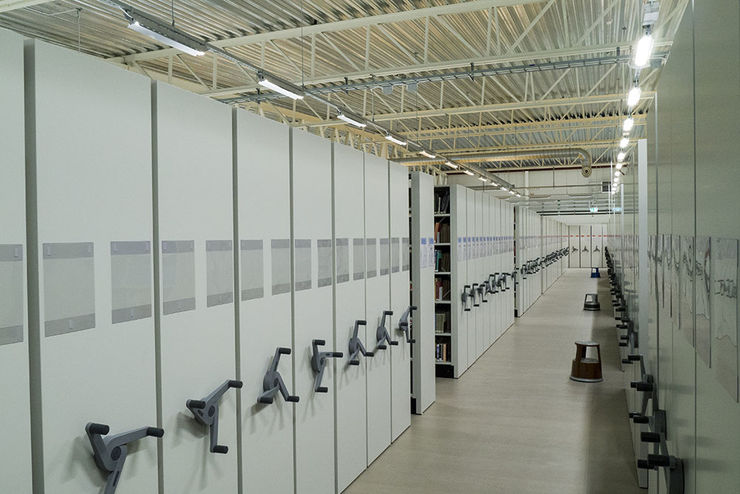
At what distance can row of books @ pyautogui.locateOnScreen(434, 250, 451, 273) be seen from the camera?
8.35 m

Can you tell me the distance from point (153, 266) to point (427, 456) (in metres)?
3.60

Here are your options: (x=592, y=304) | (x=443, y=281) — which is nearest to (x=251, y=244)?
(x=443, y=281)

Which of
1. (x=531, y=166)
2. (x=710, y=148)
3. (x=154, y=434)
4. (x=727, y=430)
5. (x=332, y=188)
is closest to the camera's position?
(x=727, y=430)

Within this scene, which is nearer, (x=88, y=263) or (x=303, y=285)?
(x=88, y=263)

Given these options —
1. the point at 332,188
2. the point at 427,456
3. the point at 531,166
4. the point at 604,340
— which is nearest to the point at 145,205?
the point at 332,188

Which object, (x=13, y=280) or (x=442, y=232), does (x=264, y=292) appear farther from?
(x=442, y=232)

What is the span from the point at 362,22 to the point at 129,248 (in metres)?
5.07

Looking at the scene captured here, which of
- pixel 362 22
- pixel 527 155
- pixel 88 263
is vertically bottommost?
pixel 88 263

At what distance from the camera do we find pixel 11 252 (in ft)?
6.23

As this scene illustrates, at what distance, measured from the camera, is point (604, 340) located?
37.6 ft

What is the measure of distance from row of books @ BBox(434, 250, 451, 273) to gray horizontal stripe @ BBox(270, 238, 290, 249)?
4.94m

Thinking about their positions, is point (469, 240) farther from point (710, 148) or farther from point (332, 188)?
point (710, 148)

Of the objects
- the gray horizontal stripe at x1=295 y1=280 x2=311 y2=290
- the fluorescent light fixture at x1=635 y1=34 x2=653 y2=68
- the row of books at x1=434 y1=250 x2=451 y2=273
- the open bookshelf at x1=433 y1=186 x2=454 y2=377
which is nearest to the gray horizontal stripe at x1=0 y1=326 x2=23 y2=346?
the gray horizontal stripe at x1=295 y1=280 x2=311 y2=290

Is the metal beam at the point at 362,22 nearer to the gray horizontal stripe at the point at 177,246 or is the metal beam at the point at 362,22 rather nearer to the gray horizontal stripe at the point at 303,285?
the gray horizontal stripe at the point at 303,285
